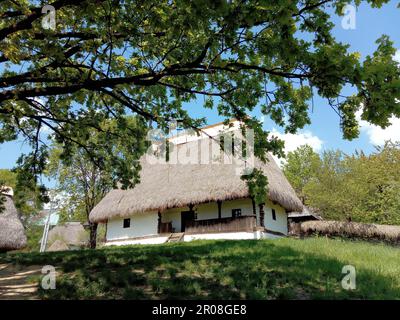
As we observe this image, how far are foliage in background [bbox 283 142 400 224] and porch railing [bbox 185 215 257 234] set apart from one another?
12.1m

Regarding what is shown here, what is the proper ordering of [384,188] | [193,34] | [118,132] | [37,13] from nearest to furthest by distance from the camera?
[37,13], [193,34], [118,132], [384,188]

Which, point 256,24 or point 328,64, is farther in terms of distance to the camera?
point 256,24

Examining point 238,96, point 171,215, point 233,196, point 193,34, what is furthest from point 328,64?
point 171,215

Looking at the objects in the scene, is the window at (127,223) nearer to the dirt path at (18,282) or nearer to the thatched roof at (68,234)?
the dirt path at (18,282)

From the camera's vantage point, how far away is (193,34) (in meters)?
6.70

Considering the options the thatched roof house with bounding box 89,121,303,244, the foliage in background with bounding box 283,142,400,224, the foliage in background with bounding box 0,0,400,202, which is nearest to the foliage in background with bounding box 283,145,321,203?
the foliage in background with bounding box 283,142,400,224

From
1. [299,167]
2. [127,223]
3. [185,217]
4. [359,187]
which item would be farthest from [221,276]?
[299,167]

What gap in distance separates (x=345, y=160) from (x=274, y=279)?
2997cm

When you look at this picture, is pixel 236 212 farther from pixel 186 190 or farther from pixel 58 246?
pixel 58 246

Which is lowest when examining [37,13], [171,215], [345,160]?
[171,215]

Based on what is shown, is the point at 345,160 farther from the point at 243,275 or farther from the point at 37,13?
the point at 37,13

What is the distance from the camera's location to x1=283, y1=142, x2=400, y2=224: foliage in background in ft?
96.1
